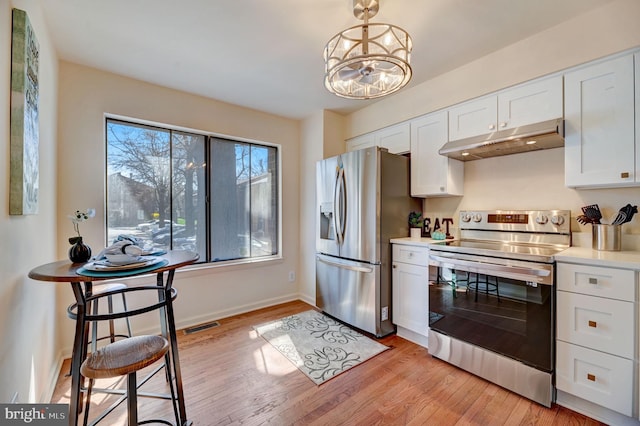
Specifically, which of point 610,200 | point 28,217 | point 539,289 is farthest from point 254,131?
point 610,200

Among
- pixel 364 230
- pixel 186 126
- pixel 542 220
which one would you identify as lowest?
pixel 364 230

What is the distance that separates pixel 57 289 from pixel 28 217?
45.6 inches

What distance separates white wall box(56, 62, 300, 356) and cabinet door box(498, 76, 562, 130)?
2.49 m

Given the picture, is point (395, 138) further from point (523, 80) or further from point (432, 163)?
point (523, 80)

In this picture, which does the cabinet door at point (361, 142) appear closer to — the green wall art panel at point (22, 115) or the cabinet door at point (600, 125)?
the cabinet door at point (600, 125)

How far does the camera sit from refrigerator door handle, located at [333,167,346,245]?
2900 mm

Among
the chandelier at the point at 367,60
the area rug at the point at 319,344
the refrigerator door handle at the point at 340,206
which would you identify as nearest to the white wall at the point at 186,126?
the area rug at the point at 319,344

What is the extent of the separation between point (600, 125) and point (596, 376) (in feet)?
5.22

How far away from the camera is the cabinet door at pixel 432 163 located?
102 inches

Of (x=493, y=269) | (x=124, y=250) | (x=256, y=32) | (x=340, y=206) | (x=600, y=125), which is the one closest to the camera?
(x=124, y=250)

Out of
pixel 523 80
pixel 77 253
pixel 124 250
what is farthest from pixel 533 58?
pixel 77 253

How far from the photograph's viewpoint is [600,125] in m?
1.79

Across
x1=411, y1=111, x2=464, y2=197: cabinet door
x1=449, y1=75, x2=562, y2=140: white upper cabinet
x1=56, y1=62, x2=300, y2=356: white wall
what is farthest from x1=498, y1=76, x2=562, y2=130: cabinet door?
x1=56, y1=62, x2=300, y2=356: white wall

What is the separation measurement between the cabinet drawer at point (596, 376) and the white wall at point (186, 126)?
287 centimetres
